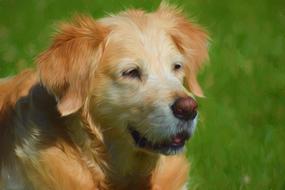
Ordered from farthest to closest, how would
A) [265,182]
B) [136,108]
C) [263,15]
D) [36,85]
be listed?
[263,15] → [265,182] → [36,85] → [136,108]

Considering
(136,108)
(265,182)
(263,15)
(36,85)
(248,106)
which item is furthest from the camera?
(263,15)

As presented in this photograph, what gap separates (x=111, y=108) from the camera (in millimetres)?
5797

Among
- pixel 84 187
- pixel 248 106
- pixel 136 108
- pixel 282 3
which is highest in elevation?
pixel 136 108

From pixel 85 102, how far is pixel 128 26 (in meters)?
0.59

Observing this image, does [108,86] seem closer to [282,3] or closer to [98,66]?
[98,66]

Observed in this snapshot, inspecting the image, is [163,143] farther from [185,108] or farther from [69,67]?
[69,67]

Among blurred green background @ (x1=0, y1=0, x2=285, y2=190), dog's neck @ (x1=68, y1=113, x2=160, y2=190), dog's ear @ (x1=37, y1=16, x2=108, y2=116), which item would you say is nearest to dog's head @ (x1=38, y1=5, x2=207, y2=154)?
dog's ear @ (x1=37, y1=16, x2=108, y2=116)

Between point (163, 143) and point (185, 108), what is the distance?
381 mm

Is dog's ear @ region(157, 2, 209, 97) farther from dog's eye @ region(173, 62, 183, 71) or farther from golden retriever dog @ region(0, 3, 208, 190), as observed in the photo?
dog's eye @ region(173, 62, 183, 71)

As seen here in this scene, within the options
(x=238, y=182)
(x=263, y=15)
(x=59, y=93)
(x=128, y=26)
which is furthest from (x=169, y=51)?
(x=263, y=15)

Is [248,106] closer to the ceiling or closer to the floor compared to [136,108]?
closer to the floor

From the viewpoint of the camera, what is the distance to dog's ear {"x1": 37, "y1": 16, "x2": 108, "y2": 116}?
5.73 m

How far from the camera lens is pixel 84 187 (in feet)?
19.6

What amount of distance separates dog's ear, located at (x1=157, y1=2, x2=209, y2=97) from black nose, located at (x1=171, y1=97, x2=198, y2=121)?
0.72 metres
